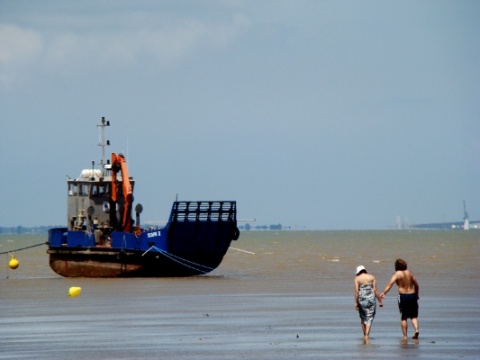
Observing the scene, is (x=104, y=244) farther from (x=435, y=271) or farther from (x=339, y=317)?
(x=339, y=317)

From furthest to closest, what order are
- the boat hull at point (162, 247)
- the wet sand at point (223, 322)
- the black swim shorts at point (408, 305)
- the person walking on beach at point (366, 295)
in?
the boat hull at point (162, 247) < the black swim shorts at point (408, 305) < the person walking on beach at point (366, 295) < the wet sand at point (223, 322)

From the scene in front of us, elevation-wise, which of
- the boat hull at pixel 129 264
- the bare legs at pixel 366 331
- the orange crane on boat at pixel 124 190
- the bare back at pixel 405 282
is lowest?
the bare legs at pixel 366 331

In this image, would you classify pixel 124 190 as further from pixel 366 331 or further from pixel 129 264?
pixel 366 331

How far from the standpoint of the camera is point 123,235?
157ft

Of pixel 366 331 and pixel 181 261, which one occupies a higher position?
pixel 181 261

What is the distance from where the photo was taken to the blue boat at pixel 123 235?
1885 inches

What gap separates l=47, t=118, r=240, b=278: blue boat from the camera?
4788 centimetres

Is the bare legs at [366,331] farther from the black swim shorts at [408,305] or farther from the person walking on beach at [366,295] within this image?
the black swim shorts at [408,305]

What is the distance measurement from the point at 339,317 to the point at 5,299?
14.2 m

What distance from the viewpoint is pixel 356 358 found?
63.9ft

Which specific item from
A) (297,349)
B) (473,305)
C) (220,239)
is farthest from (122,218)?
(297,349)

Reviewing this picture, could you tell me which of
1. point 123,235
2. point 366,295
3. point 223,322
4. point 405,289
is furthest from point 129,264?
point 405,289

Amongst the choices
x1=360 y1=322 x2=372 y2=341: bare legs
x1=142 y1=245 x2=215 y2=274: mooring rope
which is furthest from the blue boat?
x1=360 y1=322 x2=372 y2=341: bare legs

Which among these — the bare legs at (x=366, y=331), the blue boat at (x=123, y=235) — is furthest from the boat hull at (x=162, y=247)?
the bare legs at (x=366, y=331)
